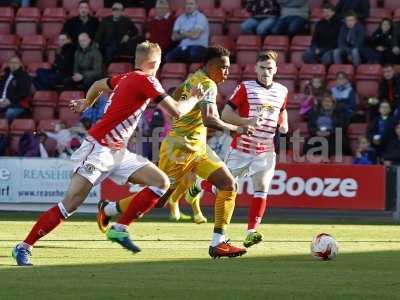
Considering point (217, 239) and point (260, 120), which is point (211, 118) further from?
point (260, 120)

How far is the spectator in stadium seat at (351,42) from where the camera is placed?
2333 centimetres

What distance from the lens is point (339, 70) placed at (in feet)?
77.7

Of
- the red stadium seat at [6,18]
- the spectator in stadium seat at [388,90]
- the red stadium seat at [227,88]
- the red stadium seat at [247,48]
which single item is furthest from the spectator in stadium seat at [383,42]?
the red stadium seat at [6,18]

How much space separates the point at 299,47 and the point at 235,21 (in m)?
1.77

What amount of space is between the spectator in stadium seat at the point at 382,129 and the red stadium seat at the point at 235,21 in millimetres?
4646

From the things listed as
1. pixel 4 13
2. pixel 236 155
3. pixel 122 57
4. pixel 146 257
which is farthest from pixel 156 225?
pixel 4 13

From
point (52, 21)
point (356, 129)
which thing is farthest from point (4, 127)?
point (356, 129)

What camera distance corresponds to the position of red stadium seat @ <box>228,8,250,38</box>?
25812mm

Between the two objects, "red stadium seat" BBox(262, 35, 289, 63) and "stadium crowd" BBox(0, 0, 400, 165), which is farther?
"red stadium seat" BBox(262, 35, 289, 63)

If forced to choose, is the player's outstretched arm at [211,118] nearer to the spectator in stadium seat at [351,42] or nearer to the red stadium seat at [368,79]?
the spectator in stadium seat at [351,42]

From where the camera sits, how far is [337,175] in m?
21.3

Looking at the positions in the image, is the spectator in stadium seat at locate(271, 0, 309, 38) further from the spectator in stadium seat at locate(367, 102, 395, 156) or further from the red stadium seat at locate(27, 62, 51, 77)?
the red stadium seat at locate(27, 62, 51, 77)

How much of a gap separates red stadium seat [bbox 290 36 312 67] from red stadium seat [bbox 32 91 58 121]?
4804 millimetres


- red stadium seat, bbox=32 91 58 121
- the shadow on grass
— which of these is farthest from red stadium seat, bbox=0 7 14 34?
the shadow on grass
